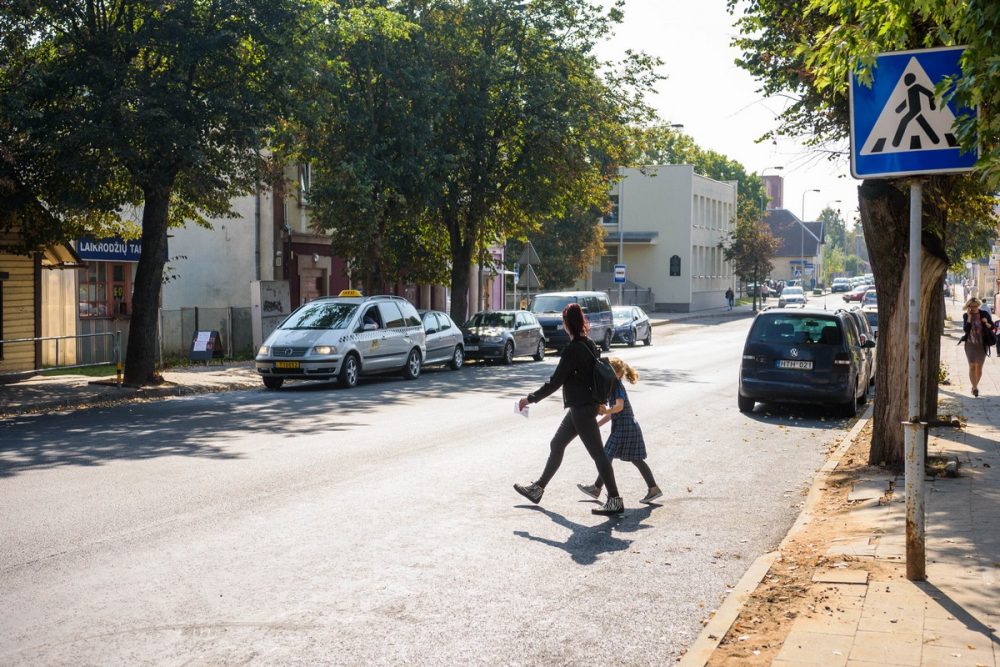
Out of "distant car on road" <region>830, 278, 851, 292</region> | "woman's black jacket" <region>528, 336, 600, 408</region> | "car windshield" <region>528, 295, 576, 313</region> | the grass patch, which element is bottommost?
the grass patch

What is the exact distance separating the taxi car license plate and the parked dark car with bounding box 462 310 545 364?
43.9ft

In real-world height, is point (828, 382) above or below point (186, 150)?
below

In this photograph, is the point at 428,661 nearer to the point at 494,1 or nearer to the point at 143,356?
the point at 143,356

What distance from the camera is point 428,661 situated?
17.5 feet

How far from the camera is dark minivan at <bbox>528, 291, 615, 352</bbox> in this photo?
36.0m

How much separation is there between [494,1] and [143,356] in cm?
1669

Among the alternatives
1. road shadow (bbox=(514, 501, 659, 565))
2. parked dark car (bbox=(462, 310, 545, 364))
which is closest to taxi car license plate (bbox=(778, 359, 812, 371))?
road shadow (bbox=(514, 501, 659, 565))

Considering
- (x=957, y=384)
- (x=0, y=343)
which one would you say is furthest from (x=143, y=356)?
(x=957, y=384)

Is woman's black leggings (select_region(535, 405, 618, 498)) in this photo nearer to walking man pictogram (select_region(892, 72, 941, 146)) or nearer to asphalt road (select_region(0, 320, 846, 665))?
asphalt road (select_region(0, 320, 846, 665))

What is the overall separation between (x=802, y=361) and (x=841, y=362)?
0.59 meters

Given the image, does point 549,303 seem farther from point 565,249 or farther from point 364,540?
point 364,540

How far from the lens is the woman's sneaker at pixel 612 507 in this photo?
924 cm

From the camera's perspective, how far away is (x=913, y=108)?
6262mm

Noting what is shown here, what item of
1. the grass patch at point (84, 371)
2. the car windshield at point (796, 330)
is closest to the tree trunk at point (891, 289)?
the car windshield at point (796, 330)
